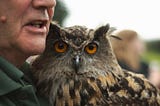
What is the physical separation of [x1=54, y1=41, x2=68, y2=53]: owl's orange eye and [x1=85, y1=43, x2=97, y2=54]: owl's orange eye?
0.16 m

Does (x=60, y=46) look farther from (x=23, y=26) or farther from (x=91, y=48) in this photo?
(x=23, y=26)

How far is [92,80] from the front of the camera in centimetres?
356

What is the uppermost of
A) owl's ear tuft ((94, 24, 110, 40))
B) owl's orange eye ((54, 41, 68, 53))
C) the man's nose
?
the man's nose

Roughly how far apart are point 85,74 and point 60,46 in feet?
0.91

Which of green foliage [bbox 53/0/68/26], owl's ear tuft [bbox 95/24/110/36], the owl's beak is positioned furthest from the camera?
green foliage [bbox 53/0/68/26]

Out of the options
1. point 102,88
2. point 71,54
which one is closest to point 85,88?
point 102,88

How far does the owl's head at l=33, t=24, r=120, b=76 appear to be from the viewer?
11.8 ft

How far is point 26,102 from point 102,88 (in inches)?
36.3

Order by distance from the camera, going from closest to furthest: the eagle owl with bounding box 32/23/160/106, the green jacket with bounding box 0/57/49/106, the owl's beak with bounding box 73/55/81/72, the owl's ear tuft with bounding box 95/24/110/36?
the green jacket with bounding box 0/57/49/106 < the eagle owl with bounding box 32/23/160/106 < the owl's beak with bounding box 73/55/81/72 < the owl's ear tuft with bounding box 95/24/110/36

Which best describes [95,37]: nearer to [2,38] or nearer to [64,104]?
[64,104]

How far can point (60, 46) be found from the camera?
371 cm

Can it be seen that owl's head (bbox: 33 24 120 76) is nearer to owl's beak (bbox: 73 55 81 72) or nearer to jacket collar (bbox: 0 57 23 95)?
owl's beak (bbox: 73 55 81 72)

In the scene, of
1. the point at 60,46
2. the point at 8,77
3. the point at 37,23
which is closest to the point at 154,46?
the point at 60,46

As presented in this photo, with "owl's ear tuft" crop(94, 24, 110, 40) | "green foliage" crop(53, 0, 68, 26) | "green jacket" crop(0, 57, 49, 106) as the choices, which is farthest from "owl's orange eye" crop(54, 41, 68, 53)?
"green foliage" crop(53, 0, 68, 26)
